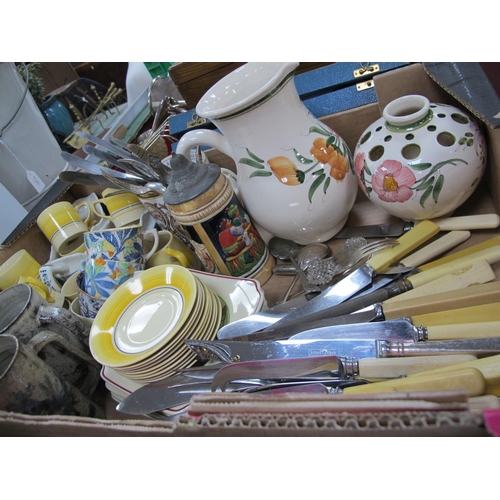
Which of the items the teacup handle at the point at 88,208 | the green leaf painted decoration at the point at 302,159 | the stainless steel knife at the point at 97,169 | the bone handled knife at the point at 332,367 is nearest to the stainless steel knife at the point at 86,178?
the stainless steel knife at the point at 97,169

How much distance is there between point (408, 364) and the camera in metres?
0.38

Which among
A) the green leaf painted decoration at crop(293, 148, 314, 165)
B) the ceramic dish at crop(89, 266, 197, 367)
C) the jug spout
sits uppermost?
the jug spout

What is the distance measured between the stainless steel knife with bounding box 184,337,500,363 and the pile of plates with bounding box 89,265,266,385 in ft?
0.14

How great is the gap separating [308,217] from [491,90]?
281 millimetres

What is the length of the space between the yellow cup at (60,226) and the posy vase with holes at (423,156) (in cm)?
62

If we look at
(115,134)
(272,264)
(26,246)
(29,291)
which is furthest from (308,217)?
(115,134)

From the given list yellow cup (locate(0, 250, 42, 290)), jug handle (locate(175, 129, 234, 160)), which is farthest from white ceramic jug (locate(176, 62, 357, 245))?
yellow cup (locate(0, 250, 42, 290))

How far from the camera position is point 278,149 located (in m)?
0.57

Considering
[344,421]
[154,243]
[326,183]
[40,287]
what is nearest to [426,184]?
[326,183]

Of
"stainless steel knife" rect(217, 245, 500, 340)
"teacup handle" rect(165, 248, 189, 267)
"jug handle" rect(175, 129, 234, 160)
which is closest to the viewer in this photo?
"stainless steel knife" rect(217, 245, 500, 340)

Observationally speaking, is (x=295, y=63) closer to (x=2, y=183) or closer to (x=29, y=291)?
(x=29, y=291)

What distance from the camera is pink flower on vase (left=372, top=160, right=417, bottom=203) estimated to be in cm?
54

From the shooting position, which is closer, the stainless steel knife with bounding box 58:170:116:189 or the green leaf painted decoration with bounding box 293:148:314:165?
the green leaf painted decoration with bounding box 293:148:314:165

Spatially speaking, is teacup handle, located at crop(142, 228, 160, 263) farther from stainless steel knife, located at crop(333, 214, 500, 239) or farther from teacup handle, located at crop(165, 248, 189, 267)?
stainless steel knife, located at crop(333, 214, 500, 239)
